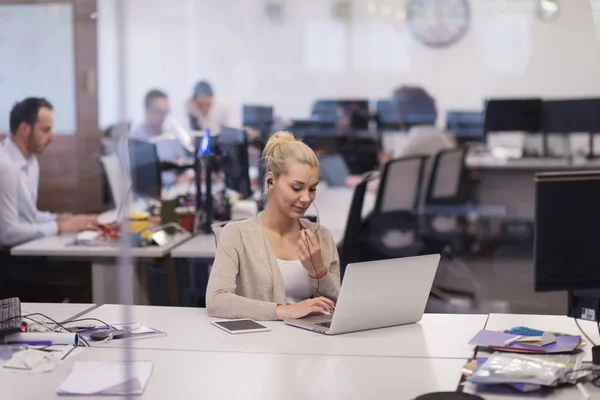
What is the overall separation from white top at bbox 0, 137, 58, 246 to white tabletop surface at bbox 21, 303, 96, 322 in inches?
58.9

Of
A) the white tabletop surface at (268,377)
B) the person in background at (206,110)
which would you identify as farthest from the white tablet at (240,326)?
the person in background at (206,110)

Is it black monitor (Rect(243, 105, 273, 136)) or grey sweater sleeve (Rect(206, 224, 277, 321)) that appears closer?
grey sweater sleeve (Rect(206, 224, 277, 321))

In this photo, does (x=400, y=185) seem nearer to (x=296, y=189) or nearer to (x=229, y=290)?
(x=296, y=189)

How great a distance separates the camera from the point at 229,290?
2.61 meters

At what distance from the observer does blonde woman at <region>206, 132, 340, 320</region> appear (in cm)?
260

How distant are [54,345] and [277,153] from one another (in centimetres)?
94

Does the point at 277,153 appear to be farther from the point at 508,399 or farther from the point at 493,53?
the point at 493,53

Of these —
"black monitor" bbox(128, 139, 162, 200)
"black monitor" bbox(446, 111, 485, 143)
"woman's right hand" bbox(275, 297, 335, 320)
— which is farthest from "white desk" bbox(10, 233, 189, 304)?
"black monitor" bbox(446, 111, 485, 143)

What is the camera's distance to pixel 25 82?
17.9ft

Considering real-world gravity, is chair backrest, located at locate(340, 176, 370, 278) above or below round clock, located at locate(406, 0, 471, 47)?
below

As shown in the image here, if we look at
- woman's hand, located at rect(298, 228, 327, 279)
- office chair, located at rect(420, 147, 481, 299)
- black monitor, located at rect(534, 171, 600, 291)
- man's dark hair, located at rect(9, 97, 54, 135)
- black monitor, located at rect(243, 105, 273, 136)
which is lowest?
office chair, located at rect(420, 147, 481, 299)

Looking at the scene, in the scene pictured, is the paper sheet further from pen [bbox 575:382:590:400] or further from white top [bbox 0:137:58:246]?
white top [bbox 0:137:58:246]

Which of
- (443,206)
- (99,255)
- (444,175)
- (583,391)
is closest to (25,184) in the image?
(99,255)

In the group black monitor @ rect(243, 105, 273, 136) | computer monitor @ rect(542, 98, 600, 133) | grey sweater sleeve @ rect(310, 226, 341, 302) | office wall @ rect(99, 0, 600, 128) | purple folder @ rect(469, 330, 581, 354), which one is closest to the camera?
purple folder @ rect(469, 330, 581, 354)
